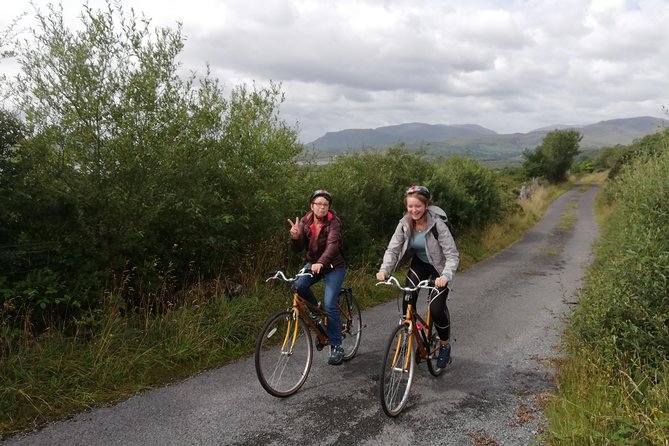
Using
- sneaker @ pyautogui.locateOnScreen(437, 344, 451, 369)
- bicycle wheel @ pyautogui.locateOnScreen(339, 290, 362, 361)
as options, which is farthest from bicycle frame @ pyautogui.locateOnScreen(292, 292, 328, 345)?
sneaker @ pyautogui.locateOnScreen(437, 344, 451, 369)

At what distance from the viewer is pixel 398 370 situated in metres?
4.11

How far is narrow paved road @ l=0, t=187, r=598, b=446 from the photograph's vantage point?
12.3 feet

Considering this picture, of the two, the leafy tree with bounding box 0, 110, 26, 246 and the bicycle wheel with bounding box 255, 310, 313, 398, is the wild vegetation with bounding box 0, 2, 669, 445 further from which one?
the bicycle wheel with bounding box 255, 310, 313, 398

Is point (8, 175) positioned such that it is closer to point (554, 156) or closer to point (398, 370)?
point (398, 370)

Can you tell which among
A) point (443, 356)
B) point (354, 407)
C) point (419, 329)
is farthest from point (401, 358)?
point (443, 356)

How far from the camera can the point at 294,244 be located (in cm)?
498

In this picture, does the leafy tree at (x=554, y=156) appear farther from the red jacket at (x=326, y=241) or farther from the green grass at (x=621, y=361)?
the red jacket at (x=326, y=241)

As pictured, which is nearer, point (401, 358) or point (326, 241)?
point (401, 358)

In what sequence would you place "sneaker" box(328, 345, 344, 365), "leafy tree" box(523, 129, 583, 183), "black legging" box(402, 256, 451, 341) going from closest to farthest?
1. "black legging" box(402, 256, 451, 341)
2. "sneaker" box(328, 345, 344, 365)
3. "leafy tree" box(523, 129, 583, 183)

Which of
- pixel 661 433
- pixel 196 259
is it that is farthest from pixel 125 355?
pixel 661 433

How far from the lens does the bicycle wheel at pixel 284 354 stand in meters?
4.33

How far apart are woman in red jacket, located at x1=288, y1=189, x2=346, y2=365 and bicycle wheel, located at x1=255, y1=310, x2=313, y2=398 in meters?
0.39

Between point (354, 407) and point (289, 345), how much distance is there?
0.95m

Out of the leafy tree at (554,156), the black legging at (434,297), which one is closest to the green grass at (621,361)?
the black legging at (434,297)
